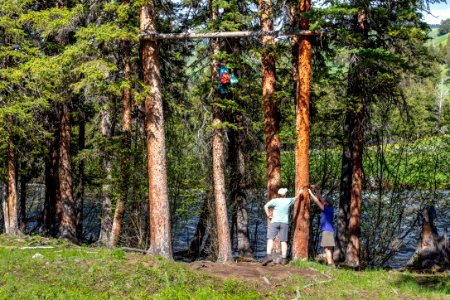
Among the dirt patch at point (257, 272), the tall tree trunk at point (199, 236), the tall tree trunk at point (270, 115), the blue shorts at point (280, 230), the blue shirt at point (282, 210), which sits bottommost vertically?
the tall tree trunk at point (199, 236)

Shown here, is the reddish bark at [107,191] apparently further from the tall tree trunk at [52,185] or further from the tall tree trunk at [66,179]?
the tall tree trunk at [52,185]

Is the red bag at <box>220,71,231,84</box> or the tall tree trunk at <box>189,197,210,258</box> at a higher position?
the red bag at <box>220,71,231,84</box>

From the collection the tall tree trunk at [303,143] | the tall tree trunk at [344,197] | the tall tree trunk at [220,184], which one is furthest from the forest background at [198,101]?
the tall tree trunk at [303,143]

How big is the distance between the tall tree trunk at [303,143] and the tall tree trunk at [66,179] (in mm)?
9902

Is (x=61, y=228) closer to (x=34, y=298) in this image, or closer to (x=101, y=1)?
(x=101, y=1)

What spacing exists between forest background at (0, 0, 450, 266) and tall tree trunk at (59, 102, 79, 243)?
42 millimetres

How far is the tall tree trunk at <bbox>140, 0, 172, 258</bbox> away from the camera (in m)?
12.5

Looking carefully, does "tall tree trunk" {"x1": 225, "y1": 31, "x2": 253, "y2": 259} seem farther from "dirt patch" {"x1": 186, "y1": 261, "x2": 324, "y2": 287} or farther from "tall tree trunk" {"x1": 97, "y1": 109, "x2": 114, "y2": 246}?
"dirt patch" {"x1": 186, "y1": 261, "x2": 324, "y2": 287}

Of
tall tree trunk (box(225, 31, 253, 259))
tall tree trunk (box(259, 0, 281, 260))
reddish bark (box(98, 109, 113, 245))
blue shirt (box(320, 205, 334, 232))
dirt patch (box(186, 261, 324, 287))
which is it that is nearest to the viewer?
dirt patch (box(186, 261, 324, 287))

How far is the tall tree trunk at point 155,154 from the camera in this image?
1251 centimetres

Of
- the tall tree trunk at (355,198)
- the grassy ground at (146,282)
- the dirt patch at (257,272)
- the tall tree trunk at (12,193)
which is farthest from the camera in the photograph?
the tall tree trunk at (12,193)

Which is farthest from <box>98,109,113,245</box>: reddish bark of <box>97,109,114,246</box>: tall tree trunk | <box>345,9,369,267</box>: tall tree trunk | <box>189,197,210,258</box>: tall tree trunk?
<box>345,9,369,267</box>: tall tree trunk

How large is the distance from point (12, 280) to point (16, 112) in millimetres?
9188

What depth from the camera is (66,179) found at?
19219 mm
